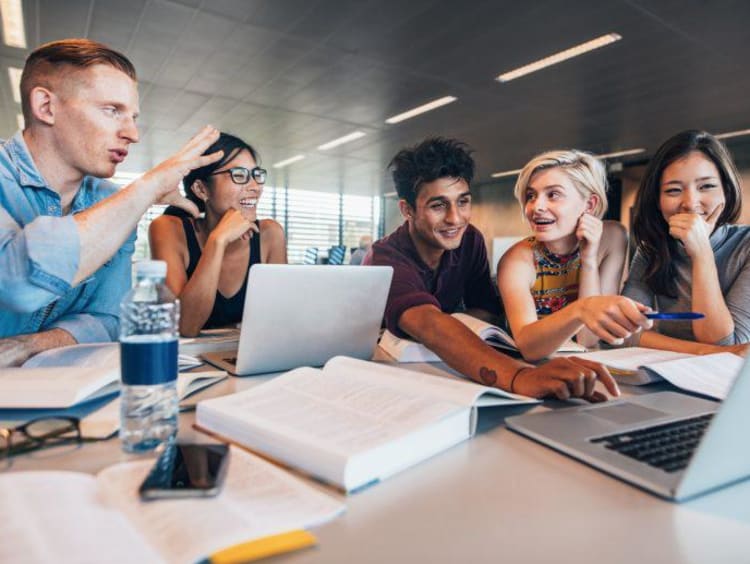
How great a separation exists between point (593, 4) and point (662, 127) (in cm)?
382

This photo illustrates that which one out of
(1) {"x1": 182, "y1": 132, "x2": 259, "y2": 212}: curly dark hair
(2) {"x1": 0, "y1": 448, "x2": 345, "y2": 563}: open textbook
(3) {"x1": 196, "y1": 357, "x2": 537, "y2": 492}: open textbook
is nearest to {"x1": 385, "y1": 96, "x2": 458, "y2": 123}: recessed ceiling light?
(1) {"x1": 182, "y1": 132, "x2": 259, "y2": 212}: curly dark hair

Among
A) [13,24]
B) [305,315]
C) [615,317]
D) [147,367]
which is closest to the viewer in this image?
[147,367]

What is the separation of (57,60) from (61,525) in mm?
1277

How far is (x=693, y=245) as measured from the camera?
55.5 inches

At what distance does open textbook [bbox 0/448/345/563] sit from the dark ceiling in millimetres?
3766

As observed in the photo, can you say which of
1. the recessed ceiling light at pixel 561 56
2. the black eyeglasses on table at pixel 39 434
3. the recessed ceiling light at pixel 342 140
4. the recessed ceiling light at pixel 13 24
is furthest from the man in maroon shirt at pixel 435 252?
the recessed ceiling light at pixel 342 140

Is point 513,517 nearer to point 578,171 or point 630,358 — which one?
point 630,358

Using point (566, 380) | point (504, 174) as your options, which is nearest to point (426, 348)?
point (566, 380)

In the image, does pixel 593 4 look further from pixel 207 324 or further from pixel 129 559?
pixel 129 559

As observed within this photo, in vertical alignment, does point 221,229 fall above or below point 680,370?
above

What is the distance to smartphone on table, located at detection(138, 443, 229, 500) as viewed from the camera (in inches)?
18.1

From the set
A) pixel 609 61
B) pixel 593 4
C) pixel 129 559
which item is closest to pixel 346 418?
pixel 129 559

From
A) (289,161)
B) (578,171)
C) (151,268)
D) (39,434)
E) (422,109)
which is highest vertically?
(422,109)

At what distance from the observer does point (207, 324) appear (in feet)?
6.34
